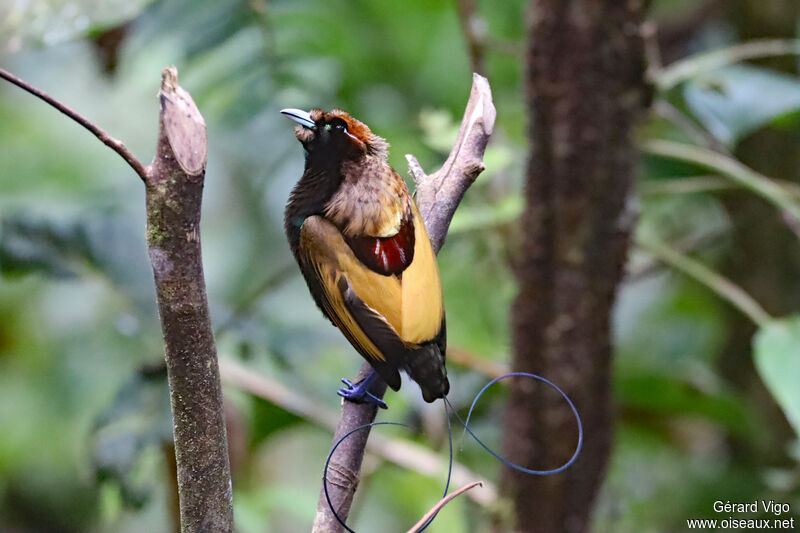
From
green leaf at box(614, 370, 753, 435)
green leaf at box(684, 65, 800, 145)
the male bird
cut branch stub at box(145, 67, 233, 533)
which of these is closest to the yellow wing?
the male bird

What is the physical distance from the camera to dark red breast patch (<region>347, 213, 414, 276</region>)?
0.62 meters

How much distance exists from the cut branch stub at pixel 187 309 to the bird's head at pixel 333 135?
0.12 m

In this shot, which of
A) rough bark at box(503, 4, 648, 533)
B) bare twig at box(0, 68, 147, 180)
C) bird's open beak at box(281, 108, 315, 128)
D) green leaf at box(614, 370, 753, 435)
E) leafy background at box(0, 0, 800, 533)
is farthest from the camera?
green leaf at box(614, 370, 753, 435)

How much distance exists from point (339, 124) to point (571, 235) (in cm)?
74

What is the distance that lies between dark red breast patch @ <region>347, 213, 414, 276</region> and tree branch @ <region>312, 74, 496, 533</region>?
0.39ft

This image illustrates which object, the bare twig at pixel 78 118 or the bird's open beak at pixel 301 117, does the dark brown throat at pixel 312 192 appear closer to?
the bird's open beak at pixel 301 117

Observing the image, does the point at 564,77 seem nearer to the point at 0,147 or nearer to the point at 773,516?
the point at 773,516

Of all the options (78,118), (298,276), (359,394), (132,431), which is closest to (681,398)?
(298,276)

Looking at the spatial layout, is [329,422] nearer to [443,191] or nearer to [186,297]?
[443,191]

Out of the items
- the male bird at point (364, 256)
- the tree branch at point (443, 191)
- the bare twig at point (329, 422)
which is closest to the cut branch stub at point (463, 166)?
the tree branch at point (443, 191)

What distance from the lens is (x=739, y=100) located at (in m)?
1.39

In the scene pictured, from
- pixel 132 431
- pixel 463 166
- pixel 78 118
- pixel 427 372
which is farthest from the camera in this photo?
pixel 132 431

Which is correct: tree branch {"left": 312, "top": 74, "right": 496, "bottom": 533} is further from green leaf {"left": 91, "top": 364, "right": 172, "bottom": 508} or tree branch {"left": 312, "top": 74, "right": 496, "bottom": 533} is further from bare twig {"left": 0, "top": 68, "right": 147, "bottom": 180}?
green leaf {"left": 91, "top": 364, "right": 172, "bottom": 508}

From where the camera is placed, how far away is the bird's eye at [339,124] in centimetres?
63
